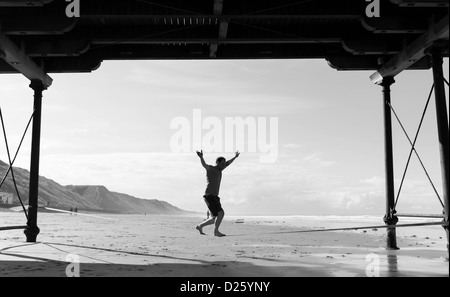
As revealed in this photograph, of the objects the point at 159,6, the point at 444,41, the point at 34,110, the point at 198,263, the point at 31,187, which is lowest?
the point at 198,263

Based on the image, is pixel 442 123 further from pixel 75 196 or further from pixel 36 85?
pixel 75 196

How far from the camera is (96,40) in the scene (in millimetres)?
11102

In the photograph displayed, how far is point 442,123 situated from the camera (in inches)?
347

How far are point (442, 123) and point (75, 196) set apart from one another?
147 m

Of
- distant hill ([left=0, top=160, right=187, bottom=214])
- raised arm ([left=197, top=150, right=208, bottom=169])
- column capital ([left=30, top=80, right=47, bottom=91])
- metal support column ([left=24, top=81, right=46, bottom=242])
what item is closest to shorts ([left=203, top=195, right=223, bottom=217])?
raised arm ([left=197, top=150, right=208, bottom=169])

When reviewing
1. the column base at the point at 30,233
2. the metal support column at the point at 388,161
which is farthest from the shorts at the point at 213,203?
the column base at the point at 30,233

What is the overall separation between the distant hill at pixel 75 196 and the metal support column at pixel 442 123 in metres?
98.9

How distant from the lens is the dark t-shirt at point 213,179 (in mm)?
10516

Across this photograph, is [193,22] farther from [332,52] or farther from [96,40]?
[332,52]

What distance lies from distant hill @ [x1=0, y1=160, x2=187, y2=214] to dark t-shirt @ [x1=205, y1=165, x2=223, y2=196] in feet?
314

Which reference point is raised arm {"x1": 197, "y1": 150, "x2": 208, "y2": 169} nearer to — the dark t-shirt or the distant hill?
the dark t-shirt

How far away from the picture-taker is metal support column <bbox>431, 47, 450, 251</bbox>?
859 centimetres
